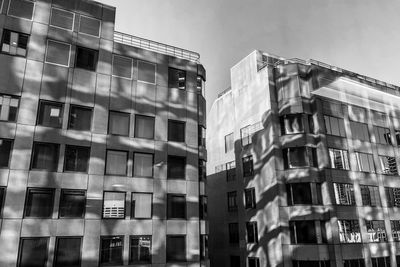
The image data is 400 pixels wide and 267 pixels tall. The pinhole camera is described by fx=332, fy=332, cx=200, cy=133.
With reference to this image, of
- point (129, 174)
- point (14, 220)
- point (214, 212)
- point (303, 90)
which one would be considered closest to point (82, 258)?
point (14, 220)

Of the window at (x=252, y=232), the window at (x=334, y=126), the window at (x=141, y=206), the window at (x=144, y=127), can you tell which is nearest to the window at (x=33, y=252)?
the window at (x=141, y=206)

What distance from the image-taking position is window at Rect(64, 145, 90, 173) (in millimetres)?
25814

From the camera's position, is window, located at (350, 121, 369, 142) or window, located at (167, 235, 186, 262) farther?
window, located at (350, 121, 369, 142)

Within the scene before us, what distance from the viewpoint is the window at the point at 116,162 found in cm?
2738

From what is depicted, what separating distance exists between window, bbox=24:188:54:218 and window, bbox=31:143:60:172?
5.60ft

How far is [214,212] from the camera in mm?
48719

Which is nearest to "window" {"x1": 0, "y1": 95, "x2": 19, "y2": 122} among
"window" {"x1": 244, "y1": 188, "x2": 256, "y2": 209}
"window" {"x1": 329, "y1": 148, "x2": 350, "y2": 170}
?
"window" {"x1": 244, "y1": 188, "x2": 256, "y2": 209}

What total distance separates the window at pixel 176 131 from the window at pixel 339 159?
1863 cm

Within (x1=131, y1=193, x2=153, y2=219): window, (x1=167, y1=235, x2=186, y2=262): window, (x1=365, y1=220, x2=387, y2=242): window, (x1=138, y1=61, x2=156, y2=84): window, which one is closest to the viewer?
(x1=131, y1=193, x2=153, y2=219): window

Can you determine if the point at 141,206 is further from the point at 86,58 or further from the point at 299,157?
the point at 299,157

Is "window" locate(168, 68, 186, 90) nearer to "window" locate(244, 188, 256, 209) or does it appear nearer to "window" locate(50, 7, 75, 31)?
"window" locate(50, 7, 75, 31)

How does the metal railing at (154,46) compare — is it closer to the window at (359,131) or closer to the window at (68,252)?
the window at (68,252)

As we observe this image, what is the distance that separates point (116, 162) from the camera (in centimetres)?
2767

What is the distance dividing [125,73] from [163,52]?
562 cm
